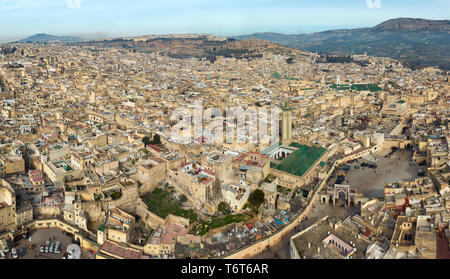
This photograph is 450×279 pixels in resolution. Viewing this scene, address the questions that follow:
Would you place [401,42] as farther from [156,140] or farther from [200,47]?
[156,140]

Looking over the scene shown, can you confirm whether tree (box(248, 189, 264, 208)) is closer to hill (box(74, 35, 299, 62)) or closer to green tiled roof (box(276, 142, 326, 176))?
green tiled roof (box(276, 142, 326, 176))

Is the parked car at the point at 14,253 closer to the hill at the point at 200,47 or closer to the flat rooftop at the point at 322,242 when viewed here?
the flat rooftop at the point at 322,242

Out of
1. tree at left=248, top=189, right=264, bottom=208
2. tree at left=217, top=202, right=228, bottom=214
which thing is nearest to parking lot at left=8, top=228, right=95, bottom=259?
tree at left=217, top=202, right=228, bottom=214

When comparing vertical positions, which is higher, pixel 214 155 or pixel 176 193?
pixel 214 155

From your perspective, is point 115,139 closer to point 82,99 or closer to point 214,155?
point 214,155
